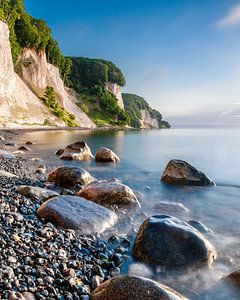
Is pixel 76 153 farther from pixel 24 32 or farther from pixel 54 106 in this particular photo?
pixel 24 32

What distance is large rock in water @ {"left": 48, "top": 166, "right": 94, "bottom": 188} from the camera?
8.53 meters

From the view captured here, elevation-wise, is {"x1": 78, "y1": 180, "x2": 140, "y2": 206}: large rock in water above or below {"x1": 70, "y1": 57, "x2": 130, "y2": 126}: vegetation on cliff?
below

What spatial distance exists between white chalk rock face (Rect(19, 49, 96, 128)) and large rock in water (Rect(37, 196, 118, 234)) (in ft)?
200

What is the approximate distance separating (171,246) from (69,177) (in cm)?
514

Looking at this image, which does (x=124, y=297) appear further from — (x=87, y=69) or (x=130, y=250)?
(x=87, y=69)

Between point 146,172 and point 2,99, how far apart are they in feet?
110

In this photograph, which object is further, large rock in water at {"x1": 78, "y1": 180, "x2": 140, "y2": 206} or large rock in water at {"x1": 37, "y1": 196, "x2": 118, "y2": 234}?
large rock in water at {"x1": 78, "y1": 180, "x2": 140, "y2": 206}

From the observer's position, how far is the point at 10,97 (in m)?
42.6

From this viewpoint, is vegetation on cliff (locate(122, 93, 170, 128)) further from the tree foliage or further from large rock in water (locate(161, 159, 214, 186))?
large rock in water (locate(161, 159, 214, 186))

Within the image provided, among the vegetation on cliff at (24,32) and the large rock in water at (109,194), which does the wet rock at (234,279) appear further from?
the vegetation on cliff at (24,32)

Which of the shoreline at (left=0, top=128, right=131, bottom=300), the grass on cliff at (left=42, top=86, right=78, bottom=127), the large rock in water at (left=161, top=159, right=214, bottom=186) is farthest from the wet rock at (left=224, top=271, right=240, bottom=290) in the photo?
the grass on cliff at (left=42, top=86, right=78, bottom=127)

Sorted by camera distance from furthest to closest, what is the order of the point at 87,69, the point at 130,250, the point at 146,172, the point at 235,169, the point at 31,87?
the point at 87,69
the point at 31,87
the point at 235,169
the point at 146,172
the point at 130,250

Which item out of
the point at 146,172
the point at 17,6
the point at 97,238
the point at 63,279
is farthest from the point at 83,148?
the point at 17,6

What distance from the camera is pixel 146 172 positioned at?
1313 cm
